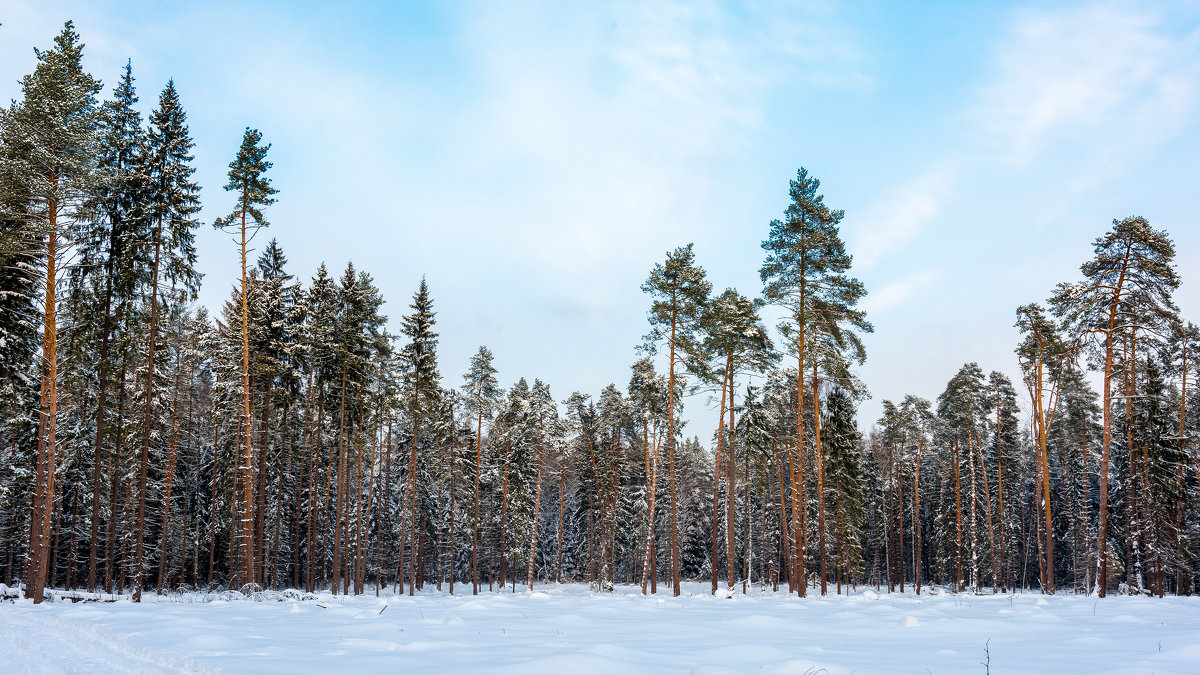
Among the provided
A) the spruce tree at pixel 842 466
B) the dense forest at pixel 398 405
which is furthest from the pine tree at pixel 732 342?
the spruce tree at pixel 842 466

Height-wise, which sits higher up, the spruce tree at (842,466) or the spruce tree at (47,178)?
the spruce tree at (47,178)

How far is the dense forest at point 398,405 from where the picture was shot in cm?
1973

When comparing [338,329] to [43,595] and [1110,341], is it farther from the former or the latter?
[1110,341]

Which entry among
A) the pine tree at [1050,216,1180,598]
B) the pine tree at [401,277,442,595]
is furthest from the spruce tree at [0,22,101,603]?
→ the pine tree at [1050,216,1180,598]

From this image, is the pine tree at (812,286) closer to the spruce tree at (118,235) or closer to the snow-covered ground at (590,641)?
the snow-covered ground at (590,641)

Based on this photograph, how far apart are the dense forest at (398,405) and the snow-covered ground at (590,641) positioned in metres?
8.50

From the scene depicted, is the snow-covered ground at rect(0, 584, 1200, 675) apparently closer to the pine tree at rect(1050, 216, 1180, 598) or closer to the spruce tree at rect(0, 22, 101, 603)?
the spruce tree at rect(0, 22, 101, 603)

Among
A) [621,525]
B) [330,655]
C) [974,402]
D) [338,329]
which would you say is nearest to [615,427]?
[621,525]

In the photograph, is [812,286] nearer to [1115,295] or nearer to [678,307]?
[678,307]

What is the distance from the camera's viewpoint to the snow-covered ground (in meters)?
6.54

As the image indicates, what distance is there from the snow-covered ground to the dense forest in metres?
8.50

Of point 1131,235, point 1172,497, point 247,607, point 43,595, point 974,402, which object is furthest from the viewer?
point 974,402

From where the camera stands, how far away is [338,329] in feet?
99.1

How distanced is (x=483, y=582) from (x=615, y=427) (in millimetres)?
29966
